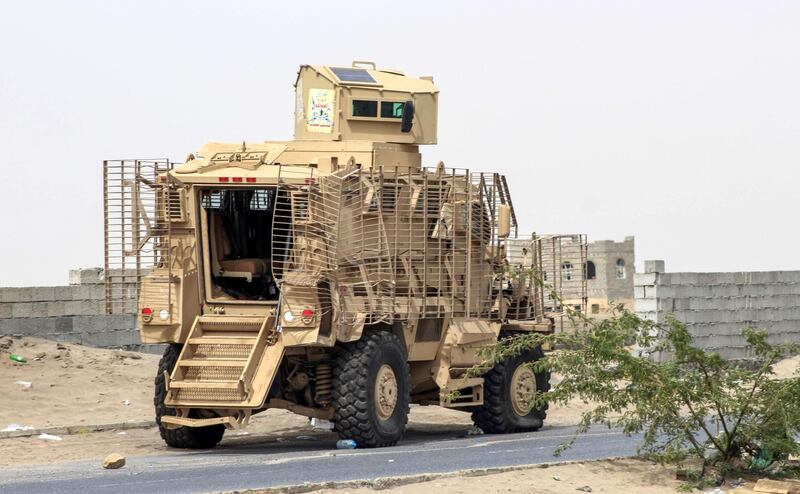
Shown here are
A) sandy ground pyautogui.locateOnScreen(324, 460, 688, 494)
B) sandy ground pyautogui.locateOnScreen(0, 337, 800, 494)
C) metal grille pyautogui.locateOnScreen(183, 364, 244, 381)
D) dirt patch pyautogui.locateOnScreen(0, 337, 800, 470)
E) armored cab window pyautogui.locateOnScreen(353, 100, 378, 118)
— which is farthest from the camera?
armored cab window pyautogui.locateOnScreen(353, 100, 378, 118)

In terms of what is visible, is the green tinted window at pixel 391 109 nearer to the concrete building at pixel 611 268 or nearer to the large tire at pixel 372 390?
the large tire at pixel 372 390

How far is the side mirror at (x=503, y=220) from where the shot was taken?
1880cm

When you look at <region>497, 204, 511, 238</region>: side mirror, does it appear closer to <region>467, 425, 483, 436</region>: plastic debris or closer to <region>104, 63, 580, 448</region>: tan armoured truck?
<region>104, 63, 580, 448</region>: tan armoured truck

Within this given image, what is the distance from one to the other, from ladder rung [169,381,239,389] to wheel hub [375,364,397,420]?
1.77m

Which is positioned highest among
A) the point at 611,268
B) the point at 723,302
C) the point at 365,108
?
the point at 365,108

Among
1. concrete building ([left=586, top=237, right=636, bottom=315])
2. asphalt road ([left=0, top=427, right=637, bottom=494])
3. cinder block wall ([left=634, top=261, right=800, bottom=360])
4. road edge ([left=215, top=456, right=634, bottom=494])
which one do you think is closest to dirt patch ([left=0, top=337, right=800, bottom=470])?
asphalt road ([left=0, top=427, right=637, bottom=494])

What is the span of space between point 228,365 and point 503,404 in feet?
15.4

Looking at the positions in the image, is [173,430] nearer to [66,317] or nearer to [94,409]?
[94,409]

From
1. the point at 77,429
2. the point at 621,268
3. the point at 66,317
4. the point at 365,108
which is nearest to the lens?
the point at 77,429

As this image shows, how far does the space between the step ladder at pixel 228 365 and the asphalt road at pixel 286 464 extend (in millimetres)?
643

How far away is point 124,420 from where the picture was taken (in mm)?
20312

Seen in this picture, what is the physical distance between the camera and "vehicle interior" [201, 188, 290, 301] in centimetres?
1719

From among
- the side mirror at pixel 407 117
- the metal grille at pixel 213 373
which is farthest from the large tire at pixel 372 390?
the side mirror at pixel 407 117

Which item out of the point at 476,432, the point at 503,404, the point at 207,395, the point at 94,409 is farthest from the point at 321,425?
the point at 207,395
